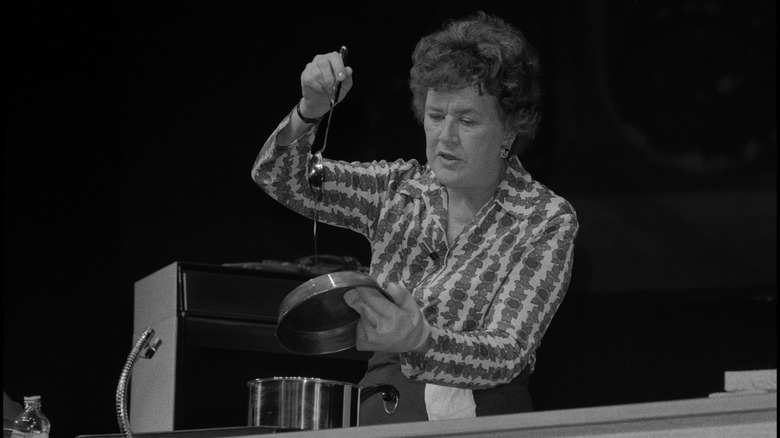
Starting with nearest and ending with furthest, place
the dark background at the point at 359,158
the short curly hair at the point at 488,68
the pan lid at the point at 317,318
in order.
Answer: the pan lid at the point at 317,318 < the short curly hair at the point at 488,68 < the dark background at the point at 359,158

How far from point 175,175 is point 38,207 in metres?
0.32

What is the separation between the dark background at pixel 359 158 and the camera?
8.27 ft

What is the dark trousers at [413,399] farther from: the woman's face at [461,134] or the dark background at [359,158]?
the dark background at [359,158]

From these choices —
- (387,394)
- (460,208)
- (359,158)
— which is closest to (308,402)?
(387,394)

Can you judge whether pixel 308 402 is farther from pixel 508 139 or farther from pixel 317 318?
pixel 508 139

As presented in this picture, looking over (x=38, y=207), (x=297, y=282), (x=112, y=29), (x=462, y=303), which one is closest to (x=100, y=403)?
(x=38, y=207)

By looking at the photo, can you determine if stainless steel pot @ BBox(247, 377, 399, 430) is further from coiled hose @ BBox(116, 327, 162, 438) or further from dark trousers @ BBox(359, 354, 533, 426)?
coiled hose @ BBox(116, 327, 162, 438)

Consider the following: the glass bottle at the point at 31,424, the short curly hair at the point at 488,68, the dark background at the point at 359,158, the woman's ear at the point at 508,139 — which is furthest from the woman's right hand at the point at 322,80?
the dark background at the point at 359,158

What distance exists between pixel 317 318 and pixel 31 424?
0.45m

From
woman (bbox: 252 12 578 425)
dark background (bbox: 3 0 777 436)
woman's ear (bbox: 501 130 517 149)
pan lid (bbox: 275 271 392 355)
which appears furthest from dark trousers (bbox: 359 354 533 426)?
dark background (bbox: 3 0 777 436)

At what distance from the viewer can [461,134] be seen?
148 cm

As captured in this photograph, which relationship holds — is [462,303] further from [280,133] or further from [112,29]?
[112,29]

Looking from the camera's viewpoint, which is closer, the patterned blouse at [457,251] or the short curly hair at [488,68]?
the patterned blouse at [457,251]

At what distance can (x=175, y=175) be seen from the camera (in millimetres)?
2762
